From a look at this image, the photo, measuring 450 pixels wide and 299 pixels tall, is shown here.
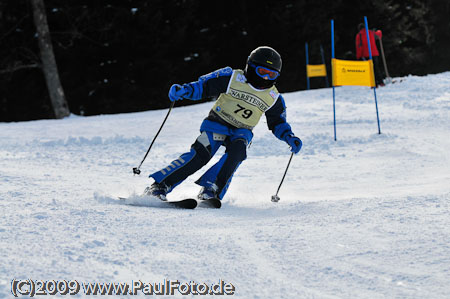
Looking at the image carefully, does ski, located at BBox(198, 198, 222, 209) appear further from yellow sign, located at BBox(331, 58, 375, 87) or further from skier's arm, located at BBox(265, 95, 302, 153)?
yellow sign, located at BBox(331, 58, 375, 87)

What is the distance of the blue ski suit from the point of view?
451 cm

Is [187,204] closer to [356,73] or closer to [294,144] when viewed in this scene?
[294,144]

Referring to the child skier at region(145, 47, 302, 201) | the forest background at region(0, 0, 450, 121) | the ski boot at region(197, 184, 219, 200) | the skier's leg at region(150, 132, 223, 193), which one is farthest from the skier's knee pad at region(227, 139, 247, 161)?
the forest background at region(0, 0, 450, 121)

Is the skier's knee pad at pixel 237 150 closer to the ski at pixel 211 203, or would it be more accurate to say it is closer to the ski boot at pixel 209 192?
the ski boot at pixel 209 192

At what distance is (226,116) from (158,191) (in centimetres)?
87

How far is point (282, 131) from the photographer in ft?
16.2

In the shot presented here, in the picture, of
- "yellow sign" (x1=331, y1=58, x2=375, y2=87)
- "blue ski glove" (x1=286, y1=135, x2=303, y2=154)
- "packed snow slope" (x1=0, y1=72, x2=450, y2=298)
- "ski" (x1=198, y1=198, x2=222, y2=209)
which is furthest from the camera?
"yellow sign" (x1=331, y1=58, x2=375, y2=87)

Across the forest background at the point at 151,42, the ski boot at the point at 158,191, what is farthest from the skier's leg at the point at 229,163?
the forest background at the point at 151,42

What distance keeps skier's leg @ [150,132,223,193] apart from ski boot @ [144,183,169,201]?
0.06 ft

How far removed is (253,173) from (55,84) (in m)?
10.7

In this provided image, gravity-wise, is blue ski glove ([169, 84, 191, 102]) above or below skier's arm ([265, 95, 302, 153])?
above

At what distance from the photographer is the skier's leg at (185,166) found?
4.48 metres

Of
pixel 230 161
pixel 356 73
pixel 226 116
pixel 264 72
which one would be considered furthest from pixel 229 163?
pixel 356 73

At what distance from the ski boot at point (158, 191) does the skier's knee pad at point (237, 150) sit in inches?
23.7
